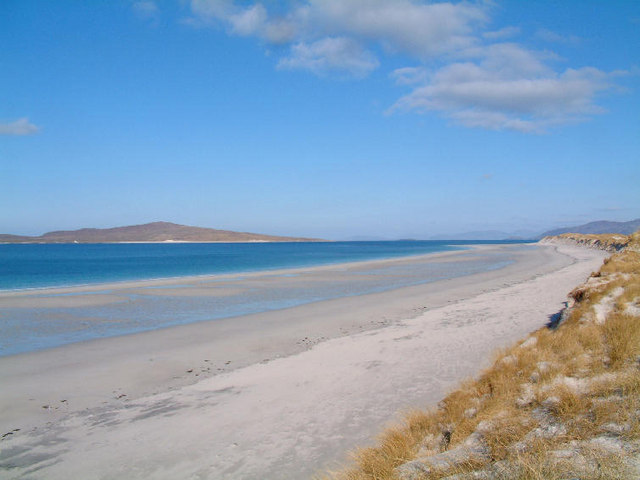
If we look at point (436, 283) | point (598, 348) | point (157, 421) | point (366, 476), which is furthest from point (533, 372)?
point (436, 283)

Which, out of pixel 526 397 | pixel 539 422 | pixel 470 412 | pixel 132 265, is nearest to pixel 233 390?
pixel 470 412

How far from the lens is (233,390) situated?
26.3ft

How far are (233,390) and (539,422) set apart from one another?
17.9 feet

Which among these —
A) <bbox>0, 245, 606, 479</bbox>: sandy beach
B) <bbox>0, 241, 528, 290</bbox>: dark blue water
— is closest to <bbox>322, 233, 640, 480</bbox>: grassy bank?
<bbox>0, 245, 606, 479</bbox>: sandy beach

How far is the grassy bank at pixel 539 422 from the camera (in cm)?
349

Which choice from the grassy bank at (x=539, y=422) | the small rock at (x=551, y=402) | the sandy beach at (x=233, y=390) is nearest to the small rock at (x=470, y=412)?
the grassy bank at (x=539, y=422)

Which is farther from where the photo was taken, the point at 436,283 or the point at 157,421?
the point at 436,283

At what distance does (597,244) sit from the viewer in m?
66.4

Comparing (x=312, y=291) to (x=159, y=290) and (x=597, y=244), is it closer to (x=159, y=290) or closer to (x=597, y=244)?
(x=159, y=290)

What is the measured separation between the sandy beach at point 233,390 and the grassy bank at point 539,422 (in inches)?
38.3

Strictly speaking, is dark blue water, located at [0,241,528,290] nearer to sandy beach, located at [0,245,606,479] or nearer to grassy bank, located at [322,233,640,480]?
sandy beach, located at [0,245,606,479]

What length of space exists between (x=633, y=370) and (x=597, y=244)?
241 feet

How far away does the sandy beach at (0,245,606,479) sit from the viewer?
5574mm

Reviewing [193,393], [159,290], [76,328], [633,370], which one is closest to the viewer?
[633,370]
